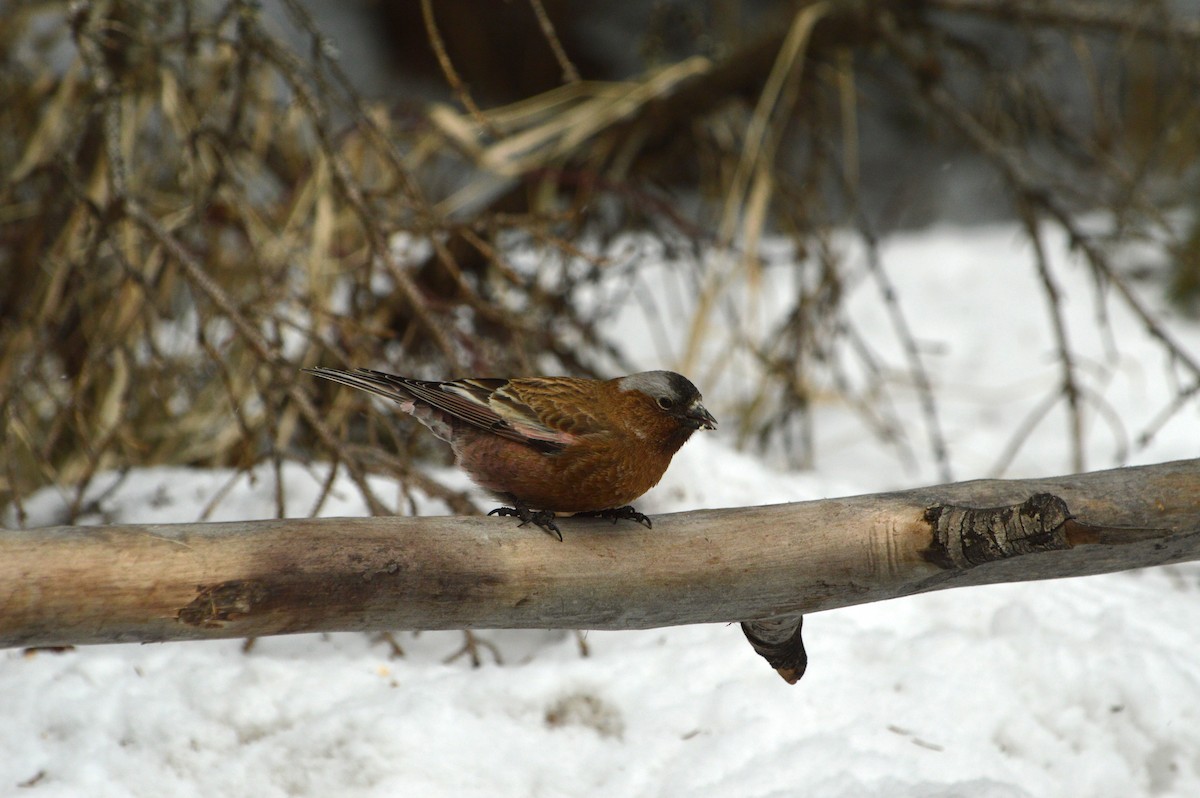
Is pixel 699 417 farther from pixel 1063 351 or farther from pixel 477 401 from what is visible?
pixel 1063 351

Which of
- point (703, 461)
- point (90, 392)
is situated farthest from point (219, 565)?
point (90, 392)

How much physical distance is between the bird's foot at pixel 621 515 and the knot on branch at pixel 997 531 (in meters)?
0.60

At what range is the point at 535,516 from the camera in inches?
92.3

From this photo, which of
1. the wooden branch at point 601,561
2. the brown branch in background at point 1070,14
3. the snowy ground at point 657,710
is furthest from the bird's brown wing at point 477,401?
the brown branch in background at point 1070,14

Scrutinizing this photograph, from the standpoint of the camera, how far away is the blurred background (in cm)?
328

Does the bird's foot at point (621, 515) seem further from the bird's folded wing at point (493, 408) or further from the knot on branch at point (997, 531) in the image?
the knot on branch at point (997, 531)

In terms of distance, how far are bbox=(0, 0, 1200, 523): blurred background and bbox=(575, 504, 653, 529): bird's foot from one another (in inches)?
25.5

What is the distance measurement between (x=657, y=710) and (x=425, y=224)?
61.9 inches

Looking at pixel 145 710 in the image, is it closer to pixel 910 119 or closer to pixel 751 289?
pixel 751 289

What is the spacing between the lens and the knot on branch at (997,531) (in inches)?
78.0

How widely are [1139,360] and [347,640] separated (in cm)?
458

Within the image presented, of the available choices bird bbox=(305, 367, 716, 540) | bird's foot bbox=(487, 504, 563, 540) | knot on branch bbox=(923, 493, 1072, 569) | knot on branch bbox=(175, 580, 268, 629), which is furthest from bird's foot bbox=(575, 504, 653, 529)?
knot on branch bbox=(175, 580, 268, 629)

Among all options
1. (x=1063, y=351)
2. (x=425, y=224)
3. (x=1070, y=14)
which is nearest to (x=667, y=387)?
(x=425, y=224)

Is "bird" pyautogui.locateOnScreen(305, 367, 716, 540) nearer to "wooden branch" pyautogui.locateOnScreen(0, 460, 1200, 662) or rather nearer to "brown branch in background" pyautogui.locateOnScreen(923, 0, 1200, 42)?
"wooden branch" pyautogui.locateOnScreen(0, 460, 1200, 662)
